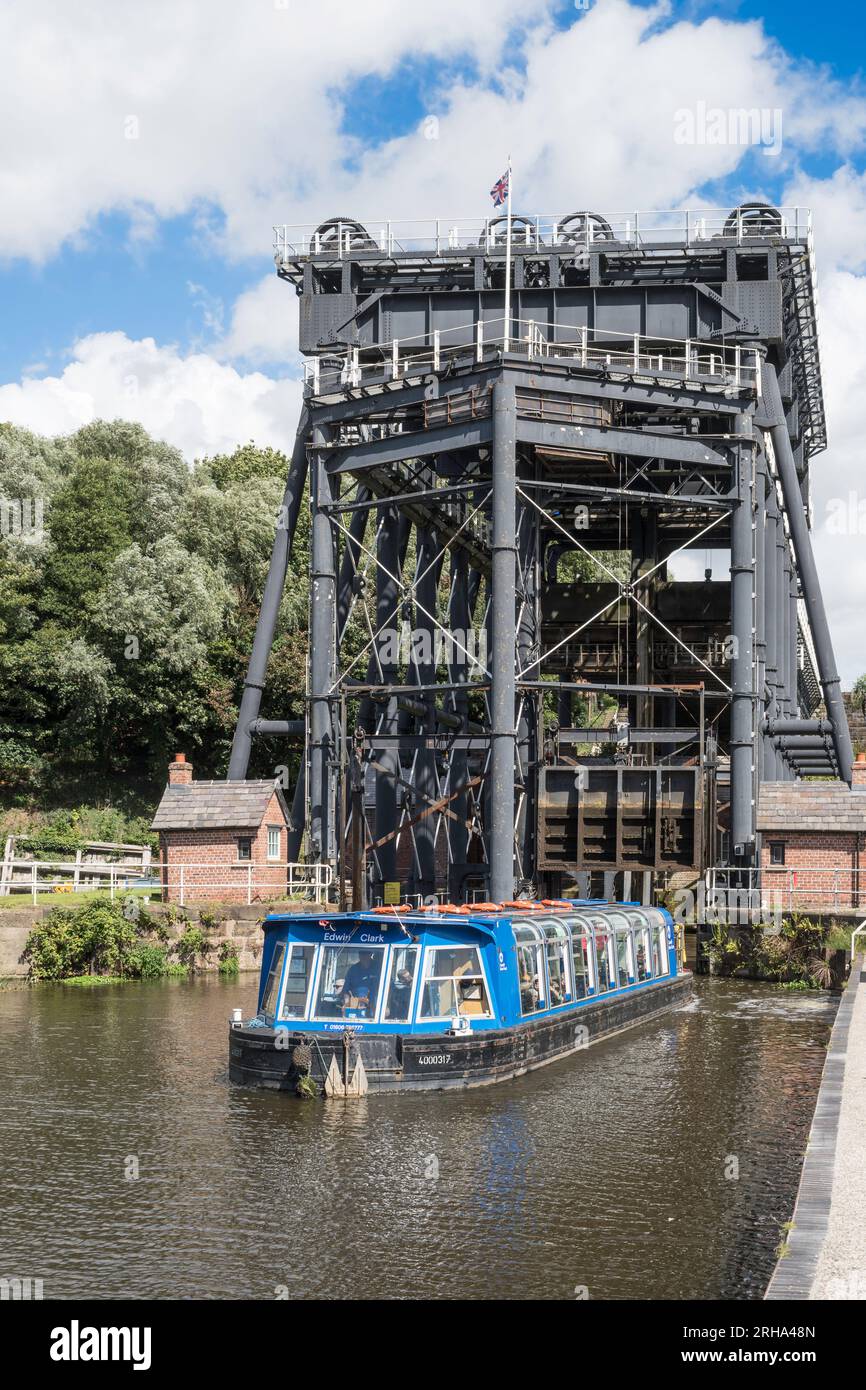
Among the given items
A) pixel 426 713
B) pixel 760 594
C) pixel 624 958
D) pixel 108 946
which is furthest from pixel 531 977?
pixel 760 594

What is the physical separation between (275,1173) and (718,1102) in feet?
24.4

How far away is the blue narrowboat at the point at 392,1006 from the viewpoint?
70.0 feet

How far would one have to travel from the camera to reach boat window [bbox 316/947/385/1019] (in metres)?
21.8

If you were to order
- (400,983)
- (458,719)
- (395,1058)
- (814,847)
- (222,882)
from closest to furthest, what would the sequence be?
(395,1058) < (400,983) < (814,847) < (222,882) < (458,719)

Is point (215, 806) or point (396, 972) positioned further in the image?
point (215, 806)

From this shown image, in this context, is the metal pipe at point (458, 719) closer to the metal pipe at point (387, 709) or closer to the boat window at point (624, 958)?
the metal pipe at point (387, 709)

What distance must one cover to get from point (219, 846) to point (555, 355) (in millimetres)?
17798

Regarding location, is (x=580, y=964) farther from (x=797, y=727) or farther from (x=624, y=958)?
(x=797, y=727)

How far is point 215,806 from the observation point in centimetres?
4103

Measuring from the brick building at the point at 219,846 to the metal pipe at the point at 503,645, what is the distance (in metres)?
7.07

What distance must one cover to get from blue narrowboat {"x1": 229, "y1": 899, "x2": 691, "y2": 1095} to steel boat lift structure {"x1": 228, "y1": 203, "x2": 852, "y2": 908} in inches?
499

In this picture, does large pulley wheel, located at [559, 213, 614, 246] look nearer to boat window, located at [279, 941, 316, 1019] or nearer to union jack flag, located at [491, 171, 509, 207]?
union jack flag, located at [491, 171, 509, 207]

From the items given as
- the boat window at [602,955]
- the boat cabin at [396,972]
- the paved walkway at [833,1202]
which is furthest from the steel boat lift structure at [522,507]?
the paved walkway at [833,1202]

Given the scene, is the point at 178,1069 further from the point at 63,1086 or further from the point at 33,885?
the point at 33,885
